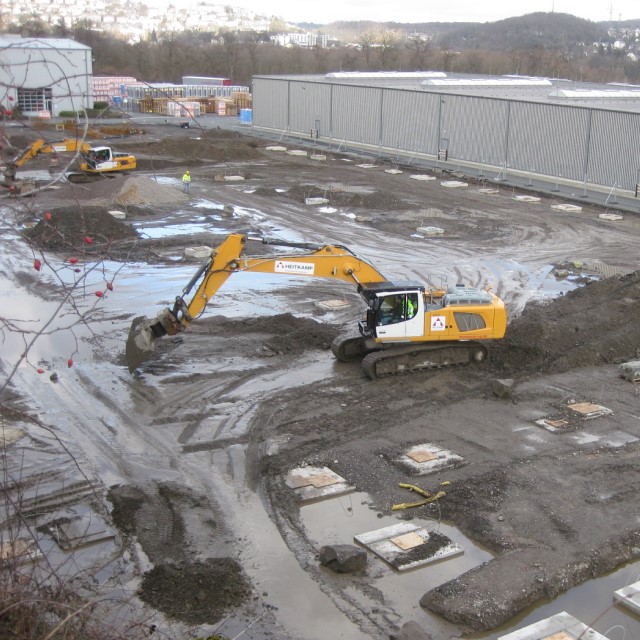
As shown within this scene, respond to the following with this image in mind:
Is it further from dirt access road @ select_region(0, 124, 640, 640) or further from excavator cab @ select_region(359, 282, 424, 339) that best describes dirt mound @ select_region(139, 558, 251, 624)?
excavator cab @ select_region(359, 282, 424, 339)

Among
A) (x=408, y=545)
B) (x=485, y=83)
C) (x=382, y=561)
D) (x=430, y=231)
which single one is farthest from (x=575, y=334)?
(x=485, y=83)

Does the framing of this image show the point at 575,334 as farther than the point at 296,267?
Yes

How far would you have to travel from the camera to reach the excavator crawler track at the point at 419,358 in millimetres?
18453

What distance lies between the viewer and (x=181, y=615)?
35.1ft

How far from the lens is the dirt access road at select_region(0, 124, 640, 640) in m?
11.1

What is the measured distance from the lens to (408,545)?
40.7ft

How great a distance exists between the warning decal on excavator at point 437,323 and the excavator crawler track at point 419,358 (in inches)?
18.4

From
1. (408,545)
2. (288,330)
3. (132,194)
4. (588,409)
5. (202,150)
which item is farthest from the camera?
(202,150)

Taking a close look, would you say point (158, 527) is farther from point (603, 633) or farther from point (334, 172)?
point (334, 172)

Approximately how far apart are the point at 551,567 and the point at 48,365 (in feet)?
39.1

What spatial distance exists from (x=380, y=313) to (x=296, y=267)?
78.6 inches

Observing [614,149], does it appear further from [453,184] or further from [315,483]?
[315,483]

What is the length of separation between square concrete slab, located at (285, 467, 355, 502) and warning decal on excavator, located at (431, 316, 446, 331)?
16.7 feet

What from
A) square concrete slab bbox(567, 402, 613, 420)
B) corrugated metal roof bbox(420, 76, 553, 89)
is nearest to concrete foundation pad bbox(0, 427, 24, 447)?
square concrete slab bbox(567, 402, 613, 420)
